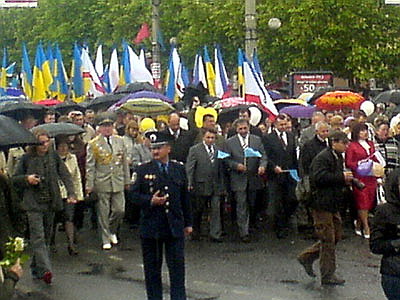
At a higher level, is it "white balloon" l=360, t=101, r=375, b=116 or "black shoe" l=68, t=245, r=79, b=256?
"white balloon" l=360, t=101, r=375, b=116

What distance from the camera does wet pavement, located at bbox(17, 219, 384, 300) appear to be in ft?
34.8

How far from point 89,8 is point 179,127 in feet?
149

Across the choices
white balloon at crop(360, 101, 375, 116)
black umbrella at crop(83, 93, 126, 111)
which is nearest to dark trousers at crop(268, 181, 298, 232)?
white balloon at crop(360, 101, 375, 116)

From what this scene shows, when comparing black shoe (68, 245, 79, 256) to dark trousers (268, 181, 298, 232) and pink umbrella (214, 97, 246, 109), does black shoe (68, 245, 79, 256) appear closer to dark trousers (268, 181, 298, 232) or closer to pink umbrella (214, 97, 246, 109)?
dark trousers (268, 181, 298, 232)

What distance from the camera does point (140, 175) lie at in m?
9.42

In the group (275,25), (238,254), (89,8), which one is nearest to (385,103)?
(275,25)

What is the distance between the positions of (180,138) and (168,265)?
576 cm

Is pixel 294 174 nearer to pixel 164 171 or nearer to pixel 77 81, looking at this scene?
pixel 164 171

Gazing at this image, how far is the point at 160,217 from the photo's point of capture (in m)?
9.30

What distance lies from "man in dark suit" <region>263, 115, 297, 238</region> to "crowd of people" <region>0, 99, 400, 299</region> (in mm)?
16

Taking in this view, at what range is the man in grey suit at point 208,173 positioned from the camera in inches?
562

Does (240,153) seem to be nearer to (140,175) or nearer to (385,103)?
(140,175)

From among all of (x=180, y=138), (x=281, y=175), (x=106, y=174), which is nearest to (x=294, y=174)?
(x=281, y=175)

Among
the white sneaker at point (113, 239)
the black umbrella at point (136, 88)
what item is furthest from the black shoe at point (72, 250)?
the black umbrella at point (136, 88)
